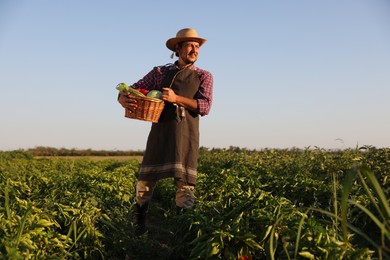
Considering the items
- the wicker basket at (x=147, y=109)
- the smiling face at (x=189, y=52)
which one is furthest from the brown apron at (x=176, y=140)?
the wicker basket at (x=147, y=109)

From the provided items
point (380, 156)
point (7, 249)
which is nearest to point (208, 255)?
point (7, 249)

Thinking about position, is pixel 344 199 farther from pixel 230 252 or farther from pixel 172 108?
pixel 172 108

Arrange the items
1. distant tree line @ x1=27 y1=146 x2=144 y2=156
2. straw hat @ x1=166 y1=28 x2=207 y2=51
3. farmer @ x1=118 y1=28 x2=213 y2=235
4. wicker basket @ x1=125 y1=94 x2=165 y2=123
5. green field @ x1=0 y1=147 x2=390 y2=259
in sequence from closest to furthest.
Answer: green field @ x1=0 y1=147 x2=390 y2=259, wicker basket @ x1=125 y1=94 x2=165 y2=123, farmer @ x1=118 y1=28 x2=213 y2=235, straw hat @ x1=166 y1=28 x2=207 y2=51, distant tree line @ x1=27 y1=146 x2=144 y2=156

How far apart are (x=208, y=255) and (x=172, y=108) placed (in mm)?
2005

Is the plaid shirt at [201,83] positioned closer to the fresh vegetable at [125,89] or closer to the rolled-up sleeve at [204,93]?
the rolled-up sleeve at [204,93]

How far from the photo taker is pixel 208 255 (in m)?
2.52

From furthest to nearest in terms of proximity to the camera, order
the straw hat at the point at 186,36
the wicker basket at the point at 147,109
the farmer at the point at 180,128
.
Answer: the straw hat at the point at 186,36 < the farmer at the point at 180,128 < the wicker basket at the point at 147,109

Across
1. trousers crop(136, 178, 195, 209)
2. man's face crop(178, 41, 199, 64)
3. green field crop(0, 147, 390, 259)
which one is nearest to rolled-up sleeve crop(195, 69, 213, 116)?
man's face crop(178, 41, 199, 64)

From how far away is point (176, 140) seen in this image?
4168 millimetres

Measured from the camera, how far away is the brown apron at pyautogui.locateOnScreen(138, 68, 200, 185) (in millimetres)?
4176

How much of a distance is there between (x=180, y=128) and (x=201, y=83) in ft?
1.89

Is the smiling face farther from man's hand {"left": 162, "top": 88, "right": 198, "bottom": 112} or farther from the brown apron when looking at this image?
man's hand {"left": 162, "top": 88, "right": 198, "bottom": 112}

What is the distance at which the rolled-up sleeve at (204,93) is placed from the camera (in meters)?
4.21

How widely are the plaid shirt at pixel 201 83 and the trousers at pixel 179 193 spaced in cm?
80
